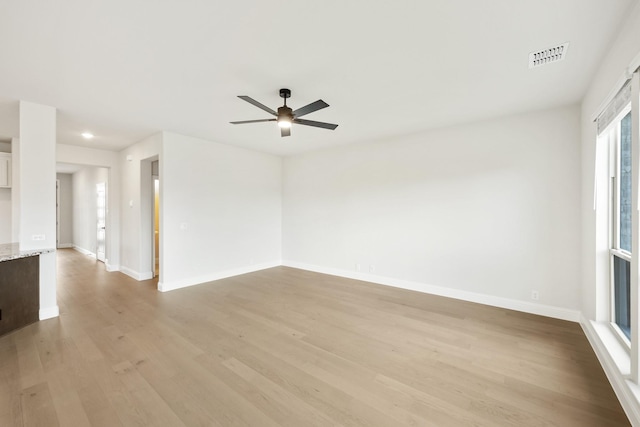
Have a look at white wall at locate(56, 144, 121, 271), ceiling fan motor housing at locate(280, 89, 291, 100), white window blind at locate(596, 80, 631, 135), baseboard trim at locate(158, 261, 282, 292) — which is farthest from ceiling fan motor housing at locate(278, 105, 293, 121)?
white wall at locate(56, 144, 121, 271)

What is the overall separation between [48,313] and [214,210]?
8.77ft

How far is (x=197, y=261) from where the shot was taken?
496 cm

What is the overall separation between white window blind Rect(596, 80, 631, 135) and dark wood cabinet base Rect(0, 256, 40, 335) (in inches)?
240

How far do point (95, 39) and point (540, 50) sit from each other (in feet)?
11.9

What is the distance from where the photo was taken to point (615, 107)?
7.09ft

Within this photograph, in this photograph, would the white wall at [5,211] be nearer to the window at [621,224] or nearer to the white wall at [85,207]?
the white wall at [85,207]

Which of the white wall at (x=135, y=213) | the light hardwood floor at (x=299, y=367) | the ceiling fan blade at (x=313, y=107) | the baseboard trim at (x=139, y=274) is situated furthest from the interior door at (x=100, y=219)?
the ceiling fan blade at (x=313, y=107)

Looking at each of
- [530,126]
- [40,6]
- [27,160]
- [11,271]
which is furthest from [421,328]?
[27,160]

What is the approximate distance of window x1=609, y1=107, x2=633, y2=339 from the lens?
242 centimetres

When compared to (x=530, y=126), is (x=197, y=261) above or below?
below

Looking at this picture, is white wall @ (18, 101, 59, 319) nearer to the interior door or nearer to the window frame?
the interior door

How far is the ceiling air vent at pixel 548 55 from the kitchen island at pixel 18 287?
556cm

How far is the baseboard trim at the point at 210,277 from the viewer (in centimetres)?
451

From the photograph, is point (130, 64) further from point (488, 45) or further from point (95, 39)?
point (488, 45)
